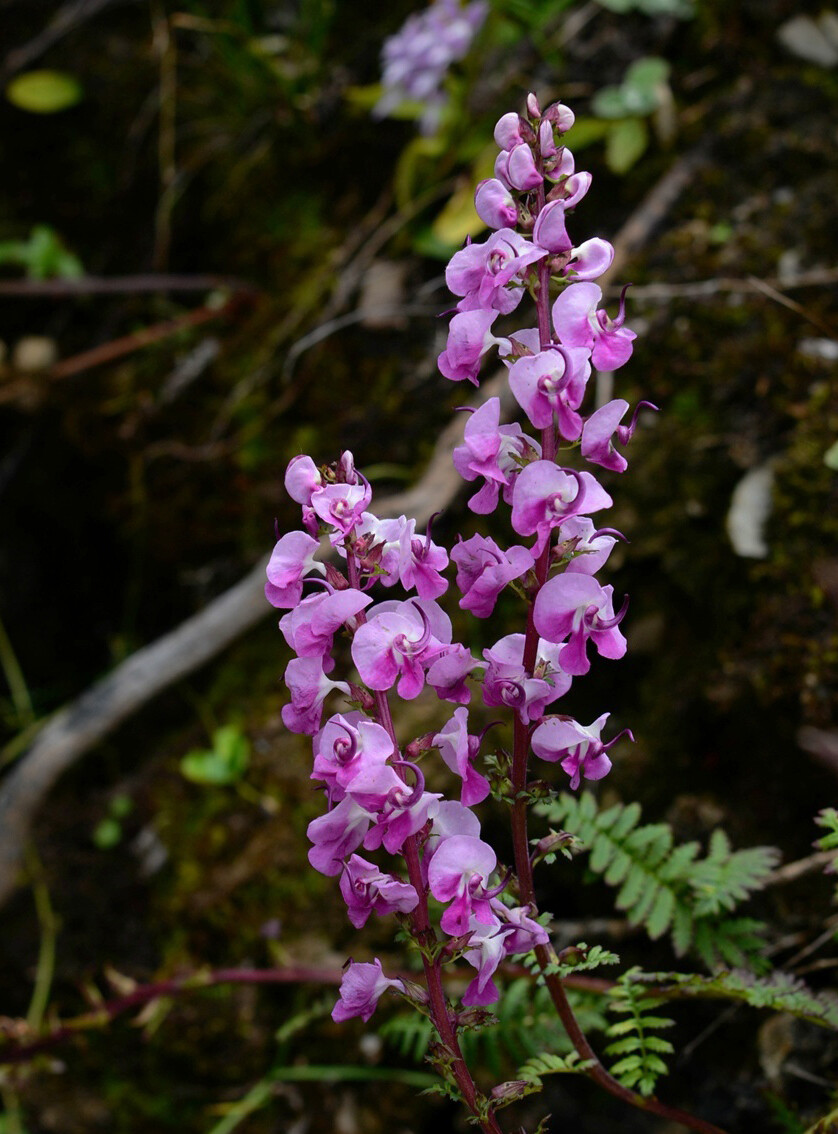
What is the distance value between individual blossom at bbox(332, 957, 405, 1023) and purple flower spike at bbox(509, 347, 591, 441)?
1.70 feet

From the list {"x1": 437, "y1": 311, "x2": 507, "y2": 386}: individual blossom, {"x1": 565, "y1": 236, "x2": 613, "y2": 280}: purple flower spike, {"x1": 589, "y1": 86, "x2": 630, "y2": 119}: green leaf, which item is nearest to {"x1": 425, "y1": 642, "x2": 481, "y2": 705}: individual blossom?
{"x1": 437, "y1": 311, "x2": 507, "y2": 386}: individual blossom

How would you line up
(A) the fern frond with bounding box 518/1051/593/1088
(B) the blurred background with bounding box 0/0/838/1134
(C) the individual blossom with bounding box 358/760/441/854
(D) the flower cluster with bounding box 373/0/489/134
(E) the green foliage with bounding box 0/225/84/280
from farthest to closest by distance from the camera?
(E) the green foliage with bounding box 0/225/84/280 < (D) the flower cluster with bounding box 373/0/489/134 < (B) the blurred background with bounding box 0/0/838/1134 < (A) the fern frond with bounding box 518/1051/593/1088 < (C) the individual blossom with bounding box 358/760/441/854

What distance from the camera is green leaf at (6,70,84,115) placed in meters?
3.01

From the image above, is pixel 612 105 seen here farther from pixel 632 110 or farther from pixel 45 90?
pixel 45 90

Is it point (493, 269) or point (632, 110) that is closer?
point (493, 269)

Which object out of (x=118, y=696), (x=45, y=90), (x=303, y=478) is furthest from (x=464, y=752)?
(x=45, y=90)

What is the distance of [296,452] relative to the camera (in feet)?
A: 7.89

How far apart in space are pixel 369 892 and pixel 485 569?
0.30 metres

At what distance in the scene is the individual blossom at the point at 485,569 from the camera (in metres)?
0.81

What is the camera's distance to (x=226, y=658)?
2.36 meters

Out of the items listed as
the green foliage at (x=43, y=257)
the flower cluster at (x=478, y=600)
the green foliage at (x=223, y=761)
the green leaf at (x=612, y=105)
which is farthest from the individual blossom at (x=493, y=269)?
the green foliage at (x=43, y=257)

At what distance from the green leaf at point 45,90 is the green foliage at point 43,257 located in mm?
401

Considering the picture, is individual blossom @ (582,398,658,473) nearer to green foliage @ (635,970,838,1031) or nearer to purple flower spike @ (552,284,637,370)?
purple flower spike @ (552,284,637,370)

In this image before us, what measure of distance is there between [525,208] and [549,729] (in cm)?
49
